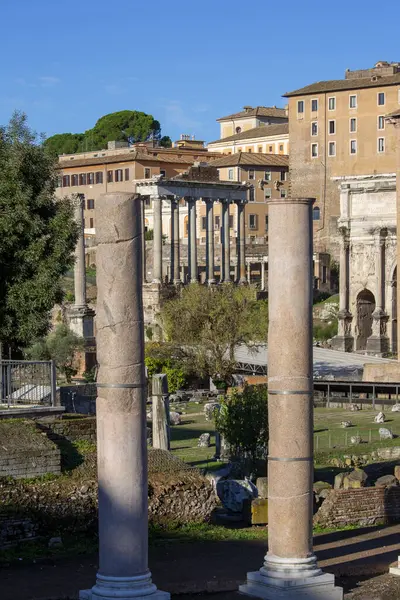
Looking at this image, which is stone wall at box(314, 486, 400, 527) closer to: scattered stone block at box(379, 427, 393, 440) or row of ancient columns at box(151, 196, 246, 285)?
scattered stone block at box(379, 427, 393, 440)

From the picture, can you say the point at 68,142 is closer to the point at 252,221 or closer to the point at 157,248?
the point at 252,221

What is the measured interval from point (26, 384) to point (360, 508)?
4574 millimetres

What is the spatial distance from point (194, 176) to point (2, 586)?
172ft

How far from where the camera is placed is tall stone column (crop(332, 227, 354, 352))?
5019 cm

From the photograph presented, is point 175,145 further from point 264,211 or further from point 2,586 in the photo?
point 2,586

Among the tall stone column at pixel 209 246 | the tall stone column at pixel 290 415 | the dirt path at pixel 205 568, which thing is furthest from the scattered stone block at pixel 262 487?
the tall stone column at pixel 209 246

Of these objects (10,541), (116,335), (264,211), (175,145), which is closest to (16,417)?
(10,541)

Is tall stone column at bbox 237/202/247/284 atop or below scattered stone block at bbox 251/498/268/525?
atop

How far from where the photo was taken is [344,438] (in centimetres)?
2533

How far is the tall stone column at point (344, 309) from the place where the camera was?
5019 centimetres

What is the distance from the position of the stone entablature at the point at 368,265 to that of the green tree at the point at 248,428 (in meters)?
28.4

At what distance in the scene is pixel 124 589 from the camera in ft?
32.2

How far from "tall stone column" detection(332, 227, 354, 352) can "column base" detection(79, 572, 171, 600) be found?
40547 mm

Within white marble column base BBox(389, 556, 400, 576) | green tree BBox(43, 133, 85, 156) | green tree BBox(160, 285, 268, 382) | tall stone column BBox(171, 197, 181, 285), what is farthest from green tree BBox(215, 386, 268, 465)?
green tree BBox(43, 133, 85, 156)
